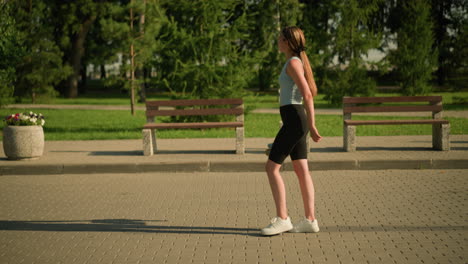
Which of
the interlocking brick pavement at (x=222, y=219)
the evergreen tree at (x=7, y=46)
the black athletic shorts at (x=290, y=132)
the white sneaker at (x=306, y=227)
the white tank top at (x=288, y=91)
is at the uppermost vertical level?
the evergreen tree at (x=7, y=46)

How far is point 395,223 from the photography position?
620cm

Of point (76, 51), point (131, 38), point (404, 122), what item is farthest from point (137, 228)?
point (76, 51)

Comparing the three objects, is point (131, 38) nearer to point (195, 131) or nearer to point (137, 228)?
point (195, 131)

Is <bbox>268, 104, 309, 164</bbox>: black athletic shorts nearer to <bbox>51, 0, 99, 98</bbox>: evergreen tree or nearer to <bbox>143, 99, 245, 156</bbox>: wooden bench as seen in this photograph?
<bbox>143, 99, 245, 156</bbox>: wooden bench

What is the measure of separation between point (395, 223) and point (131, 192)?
12.0 feet

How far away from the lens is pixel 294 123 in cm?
571

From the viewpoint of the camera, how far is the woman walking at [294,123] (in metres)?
5.63

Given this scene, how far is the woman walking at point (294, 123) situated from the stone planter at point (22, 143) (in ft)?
21.0

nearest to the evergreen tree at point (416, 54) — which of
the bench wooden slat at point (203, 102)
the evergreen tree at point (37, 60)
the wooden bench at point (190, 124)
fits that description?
the evergreen tree at point (37, 60)

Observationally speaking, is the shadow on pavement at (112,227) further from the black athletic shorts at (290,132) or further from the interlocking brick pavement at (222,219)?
the black athletic shorts at (290,132)

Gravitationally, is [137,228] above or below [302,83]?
below

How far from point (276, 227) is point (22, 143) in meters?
6.57

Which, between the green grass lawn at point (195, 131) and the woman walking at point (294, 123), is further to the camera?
the green grass lawn at point (195, 131)

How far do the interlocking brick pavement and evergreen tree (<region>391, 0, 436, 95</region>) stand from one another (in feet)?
73.9
